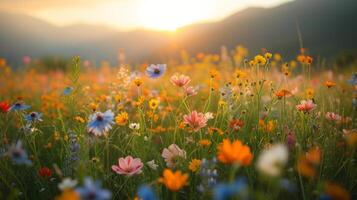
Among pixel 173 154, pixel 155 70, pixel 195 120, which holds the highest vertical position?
pixel 155 70

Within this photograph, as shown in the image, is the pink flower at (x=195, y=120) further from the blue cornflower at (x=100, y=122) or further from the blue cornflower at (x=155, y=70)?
the blue cornflower at (x=155, y=70)

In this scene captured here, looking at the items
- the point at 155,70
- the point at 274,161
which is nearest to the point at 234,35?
the point at 155,70

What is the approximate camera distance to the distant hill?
34281 millimetres

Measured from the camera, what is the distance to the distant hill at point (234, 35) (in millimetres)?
34281

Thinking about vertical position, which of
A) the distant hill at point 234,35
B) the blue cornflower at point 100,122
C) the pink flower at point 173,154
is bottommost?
the distant hill at point 234,35

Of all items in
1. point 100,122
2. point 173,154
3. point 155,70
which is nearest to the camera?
point 100,122

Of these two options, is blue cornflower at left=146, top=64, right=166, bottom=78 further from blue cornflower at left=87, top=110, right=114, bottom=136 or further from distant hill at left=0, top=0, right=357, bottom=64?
distant hill at left=0, top=0, right=357, bottom=64

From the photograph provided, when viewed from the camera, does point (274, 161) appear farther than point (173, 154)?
No

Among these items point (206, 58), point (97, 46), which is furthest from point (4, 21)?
point (206, 58)

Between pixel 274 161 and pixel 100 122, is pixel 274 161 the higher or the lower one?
the higher one

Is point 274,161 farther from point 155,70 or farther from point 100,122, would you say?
point 155,70

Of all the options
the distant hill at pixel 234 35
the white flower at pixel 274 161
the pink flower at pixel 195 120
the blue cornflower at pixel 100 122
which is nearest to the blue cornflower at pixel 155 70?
the pink flower at pixel 195 120

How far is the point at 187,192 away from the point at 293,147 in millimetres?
588

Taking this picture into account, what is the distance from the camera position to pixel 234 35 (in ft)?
126
